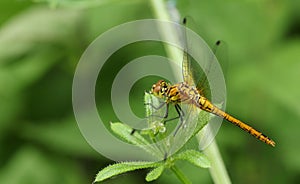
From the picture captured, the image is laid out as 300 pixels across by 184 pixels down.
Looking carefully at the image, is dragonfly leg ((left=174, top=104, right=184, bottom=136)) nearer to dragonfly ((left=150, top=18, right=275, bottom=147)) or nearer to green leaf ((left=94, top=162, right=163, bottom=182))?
dragonfly ((left=150, top=18, right=275, bottom=147))

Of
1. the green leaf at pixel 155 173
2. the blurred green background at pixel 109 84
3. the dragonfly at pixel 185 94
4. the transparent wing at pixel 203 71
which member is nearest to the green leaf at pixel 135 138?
the green leaf at pixel 155 173

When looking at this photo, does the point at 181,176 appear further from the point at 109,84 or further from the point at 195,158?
the point at 109,84

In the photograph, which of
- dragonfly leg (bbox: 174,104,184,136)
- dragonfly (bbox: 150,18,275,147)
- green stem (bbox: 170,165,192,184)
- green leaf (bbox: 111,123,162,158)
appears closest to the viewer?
green stem (bbox: 170,165,192,184)

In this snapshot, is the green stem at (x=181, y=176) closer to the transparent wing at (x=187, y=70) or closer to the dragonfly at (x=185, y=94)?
the dragonfly at (x=185, y=94)

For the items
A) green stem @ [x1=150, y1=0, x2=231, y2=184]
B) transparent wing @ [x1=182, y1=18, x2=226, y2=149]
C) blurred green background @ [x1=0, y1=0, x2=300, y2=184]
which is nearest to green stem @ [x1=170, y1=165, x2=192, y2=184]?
green stem @ [x1=150, y1=0, x2=231, y2=184]

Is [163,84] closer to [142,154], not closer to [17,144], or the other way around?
[142,154]

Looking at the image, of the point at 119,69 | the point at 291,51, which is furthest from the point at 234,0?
the point at 119,69
